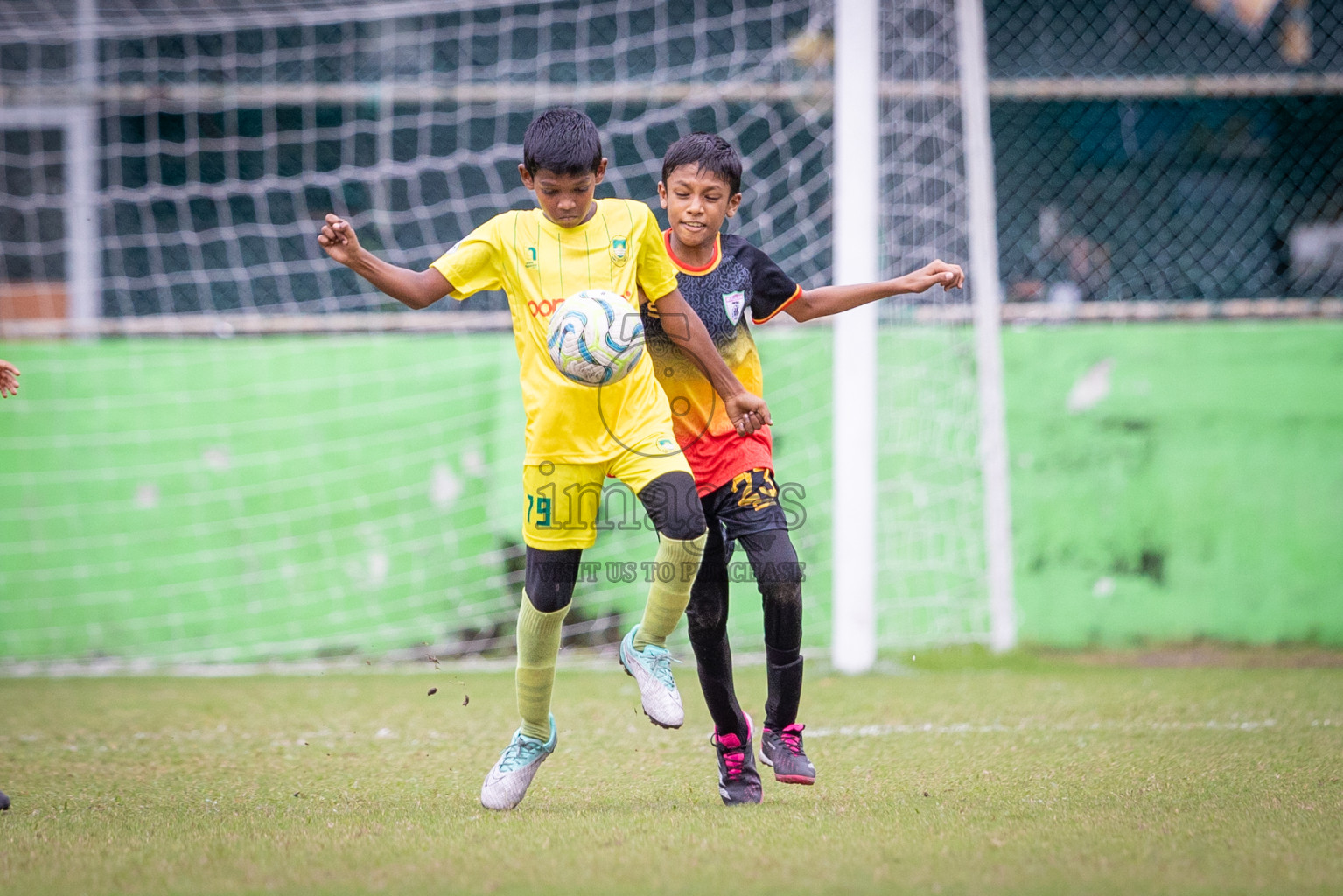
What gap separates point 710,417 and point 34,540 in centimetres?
487

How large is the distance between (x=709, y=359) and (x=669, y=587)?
2.00 ft

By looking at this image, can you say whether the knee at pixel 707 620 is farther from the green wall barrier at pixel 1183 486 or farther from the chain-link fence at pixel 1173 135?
the chain-link fence at pixel 1173 135

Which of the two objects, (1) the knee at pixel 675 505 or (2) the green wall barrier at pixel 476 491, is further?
(2) the green wall barrier at pixel 476 491

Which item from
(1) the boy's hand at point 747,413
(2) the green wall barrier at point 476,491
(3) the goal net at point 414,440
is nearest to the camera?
(1) the boy's hand at point 747,413

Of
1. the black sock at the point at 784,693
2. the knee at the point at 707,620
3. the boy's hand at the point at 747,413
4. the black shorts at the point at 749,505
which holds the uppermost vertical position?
the boy's hand at the point at 747,413

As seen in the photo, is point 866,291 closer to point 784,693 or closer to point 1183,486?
point 784,693

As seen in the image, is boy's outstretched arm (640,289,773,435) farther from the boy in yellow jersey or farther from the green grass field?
the green grass field

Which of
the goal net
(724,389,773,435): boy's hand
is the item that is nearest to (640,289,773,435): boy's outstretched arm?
(724,389,773,435): boy's hand

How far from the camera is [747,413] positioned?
11.2 ft

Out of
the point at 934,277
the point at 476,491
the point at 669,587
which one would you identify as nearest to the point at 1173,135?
the point at 476,491

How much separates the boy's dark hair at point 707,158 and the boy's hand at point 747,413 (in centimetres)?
60

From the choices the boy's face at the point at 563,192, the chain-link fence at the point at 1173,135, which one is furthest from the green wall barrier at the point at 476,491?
the boy's face at the point at 563,192

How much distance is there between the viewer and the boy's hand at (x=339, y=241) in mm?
3152

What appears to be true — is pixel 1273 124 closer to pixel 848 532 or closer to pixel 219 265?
pixel 848 532
